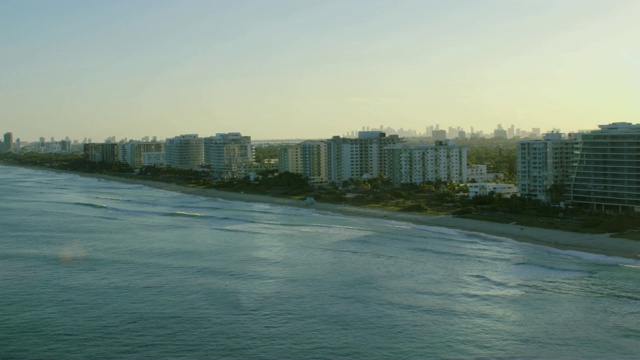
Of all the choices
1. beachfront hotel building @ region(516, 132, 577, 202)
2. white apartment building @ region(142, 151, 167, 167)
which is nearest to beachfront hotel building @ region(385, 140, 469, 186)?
beachfront hotel building @ region(516, 132, 577, 202)

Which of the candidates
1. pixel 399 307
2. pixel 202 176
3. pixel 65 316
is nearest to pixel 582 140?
pixel 399 307

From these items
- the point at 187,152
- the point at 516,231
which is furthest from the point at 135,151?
the point at 516,231

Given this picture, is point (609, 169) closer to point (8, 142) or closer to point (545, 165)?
point (545, 165)

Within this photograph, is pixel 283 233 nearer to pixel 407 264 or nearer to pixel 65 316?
pixel 407 264

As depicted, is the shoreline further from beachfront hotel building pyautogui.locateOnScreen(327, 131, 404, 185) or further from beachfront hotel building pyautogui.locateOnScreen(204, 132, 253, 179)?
beachfront hotel building pyautogui.locateOnScreen(204, 132, 253, 179)

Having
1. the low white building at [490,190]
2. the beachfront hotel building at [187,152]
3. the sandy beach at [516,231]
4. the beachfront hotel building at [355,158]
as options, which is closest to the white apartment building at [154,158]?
the beachfront hotel building at [187,152]
